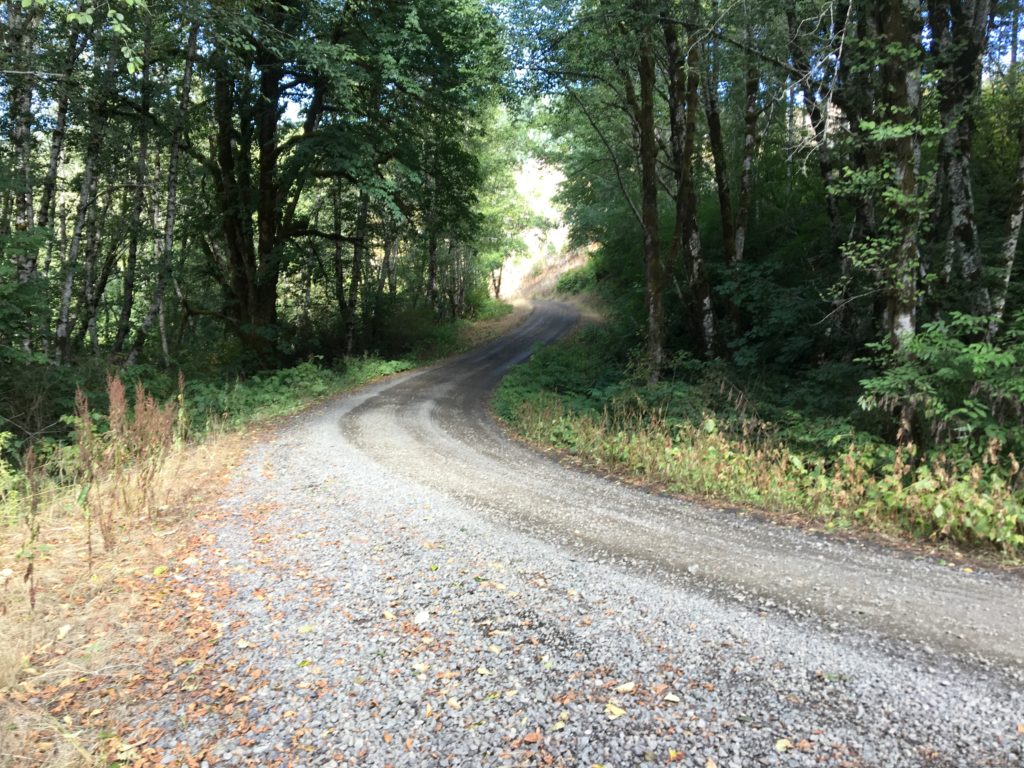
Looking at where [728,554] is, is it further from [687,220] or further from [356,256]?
[356,256]

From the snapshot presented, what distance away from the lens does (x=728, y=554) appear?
4.54m

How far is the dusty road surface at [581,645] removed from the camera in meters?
2.53

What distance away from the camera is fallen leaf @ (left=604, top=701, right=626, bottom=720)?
2.69 m

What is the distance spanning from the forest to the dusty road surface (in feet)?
5.36

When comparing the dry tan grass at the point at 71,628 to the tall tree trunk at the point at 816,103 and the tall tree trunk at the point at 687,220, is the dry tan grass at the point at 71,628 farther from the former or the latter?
the tall tree trunk at the point at 687,220

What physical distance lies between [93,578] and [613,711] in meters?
3.86

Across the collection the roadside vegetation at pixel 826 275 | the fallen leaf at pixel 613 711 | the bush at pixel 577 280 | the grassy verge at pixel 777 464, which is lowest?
the fallen leaf at pixel 613 711

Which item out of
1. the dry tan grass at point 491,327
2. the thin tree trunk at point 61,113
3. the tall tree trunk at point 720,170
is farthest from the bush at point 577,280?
the thin tree trunk at point 61,113

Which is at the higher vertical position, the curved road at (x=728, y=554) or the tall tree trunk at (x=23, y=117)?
the tall tree trunk at (x=23, y=117)

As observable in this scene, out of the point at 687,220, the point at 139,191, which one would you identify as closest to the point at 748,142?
the point at 687,220

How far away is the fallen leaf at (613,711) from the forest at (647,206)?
3779 mm

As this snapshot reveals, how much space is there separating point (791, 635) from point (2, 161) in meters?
12.8

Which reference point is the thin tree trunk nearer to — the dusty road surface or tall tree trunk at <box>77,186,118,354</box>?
tall tree trunk at <box>77,186,118,354</box>

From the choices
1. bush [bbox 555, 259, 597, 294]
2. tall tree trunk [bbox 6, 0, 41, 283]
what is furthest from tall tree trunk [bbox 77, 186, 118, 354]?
bush [bbox 555, 259, 597, 294]
